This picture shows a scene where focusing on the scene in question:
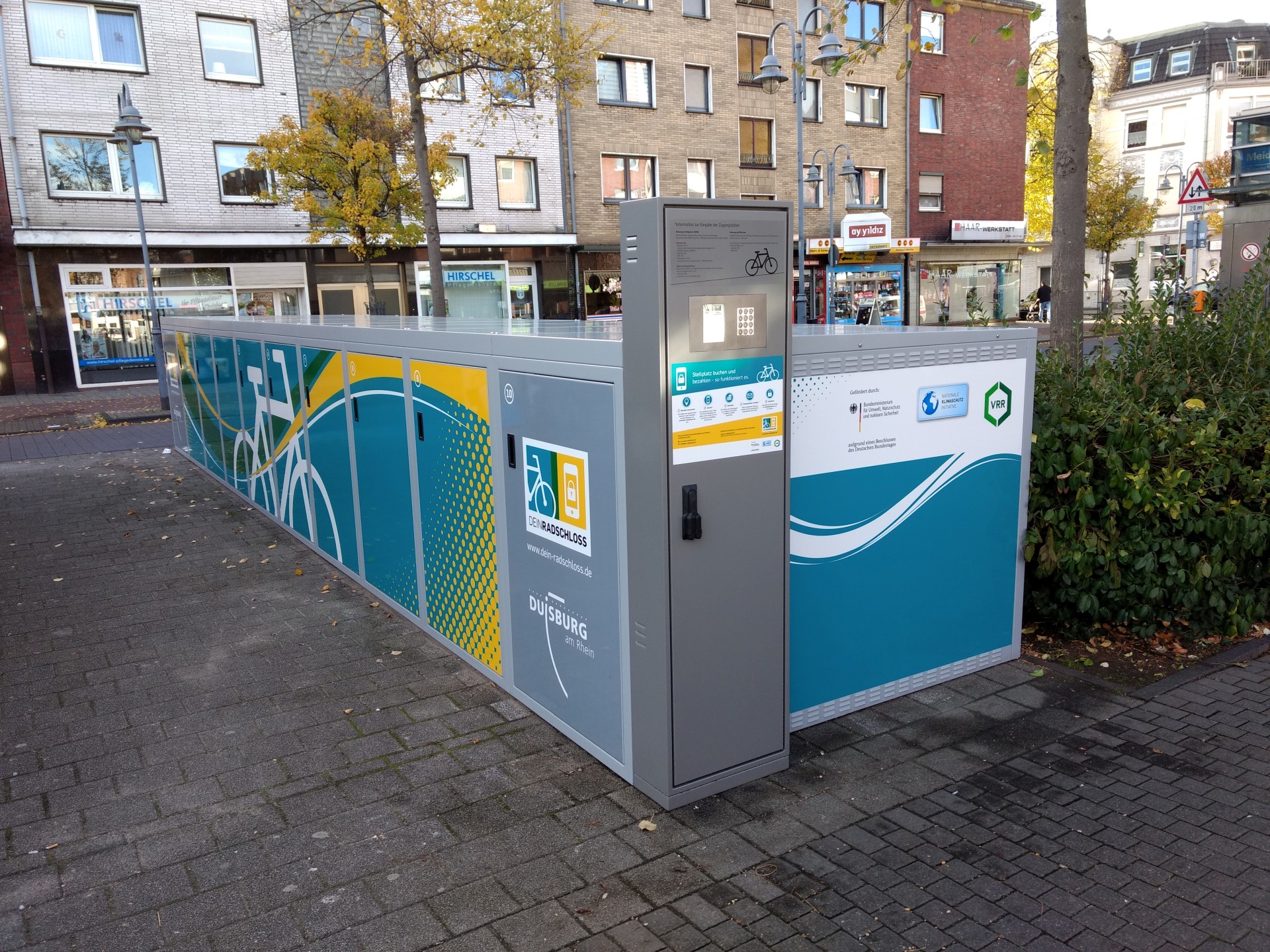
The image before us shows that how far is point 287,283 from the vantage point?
83.0 ft

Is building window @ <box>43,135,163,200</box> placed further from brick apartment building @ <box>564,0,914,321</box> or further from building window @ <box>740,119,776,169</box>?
building window @ <box>740,119,776,169</box>

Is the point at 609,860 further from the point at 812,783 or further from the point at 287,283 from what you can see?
the point at 287,283

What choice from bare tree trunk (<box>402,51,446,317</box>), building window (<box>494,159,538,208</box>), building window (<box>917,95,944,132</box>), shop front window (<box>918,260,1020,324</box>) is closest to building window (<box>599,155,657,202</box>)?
building window (<box>494,159,538,208</box>)

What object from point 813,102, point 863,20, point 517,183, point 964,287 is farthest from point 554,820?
point 964,287

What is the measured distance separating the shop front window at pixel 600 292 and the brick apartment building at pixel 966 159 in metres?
12.9

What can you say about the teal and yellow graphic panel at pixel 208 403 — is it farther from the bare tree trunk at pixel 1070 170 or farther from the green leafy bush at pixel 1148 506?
the green leafy bush at pixel 1148 506

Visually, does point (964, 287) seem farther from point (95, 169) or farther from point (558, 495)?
point (558, 495)

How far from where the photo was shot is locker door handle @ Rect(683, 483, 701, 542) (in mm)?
3604

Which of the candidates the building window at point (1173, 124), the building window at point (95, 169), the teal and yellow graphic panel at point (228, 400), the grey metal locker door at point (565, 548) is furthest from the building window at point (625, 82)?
the building window at point (1173, 124)

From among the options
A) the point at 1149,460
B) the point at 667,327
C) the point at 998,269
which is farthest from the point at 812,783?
the point at 998,269

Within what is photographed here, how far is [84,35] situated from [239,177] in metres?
4.29

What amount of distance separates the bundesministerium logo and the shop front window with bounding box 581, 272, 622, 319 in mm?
25284

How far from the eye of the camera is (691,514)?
3611mm

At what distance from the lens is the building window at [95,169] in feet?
71.9
